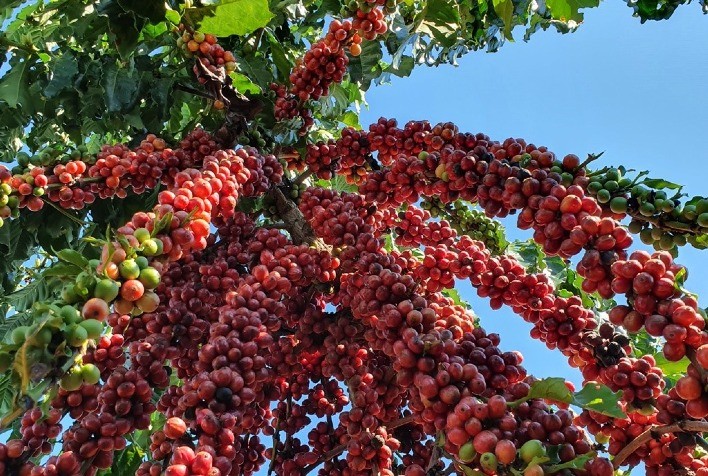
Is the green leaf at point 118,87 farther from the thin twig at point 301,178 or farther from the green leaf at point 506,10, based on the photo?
the green leaf at point 506,10

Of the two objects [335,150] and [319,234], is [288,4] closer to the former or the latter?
[335,150]

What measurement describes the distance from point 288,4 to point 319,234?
6.67 feet

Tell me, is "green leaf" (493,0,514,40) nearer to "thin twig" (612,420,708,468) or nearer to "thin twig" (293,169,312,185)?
"thin twig" (293,169,312,185)

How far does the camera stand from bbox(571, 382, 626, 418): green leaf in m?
1.82

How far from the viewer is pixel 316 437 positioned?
278cm

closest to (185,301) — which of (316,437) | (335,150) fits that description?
(316,437)

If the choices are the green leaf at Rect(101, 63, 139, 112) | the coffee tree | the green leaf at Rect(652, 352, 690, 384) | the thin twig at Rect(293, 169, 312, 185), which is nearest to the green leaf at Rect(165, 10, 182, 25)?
the coffee tree

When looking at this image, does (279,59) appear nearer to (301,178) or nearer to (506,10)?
(301,178)

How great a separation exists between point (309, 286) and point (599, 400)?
1.48m

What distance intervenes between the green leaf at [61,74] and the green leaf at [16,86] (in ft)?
1.18

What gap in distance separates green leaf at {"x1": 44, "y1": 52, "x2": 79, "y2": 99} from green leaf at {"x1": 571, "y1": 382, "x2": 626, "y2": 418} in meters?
3.48

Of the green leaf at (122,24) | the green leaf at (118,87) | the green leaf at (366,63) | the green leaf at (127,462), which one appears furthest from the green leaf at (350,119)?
the green leaf at (127,462)

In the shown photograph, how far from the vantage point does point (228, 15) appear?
299cm

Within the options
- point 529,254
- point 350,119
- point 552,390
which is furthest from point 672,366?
point 350,119
